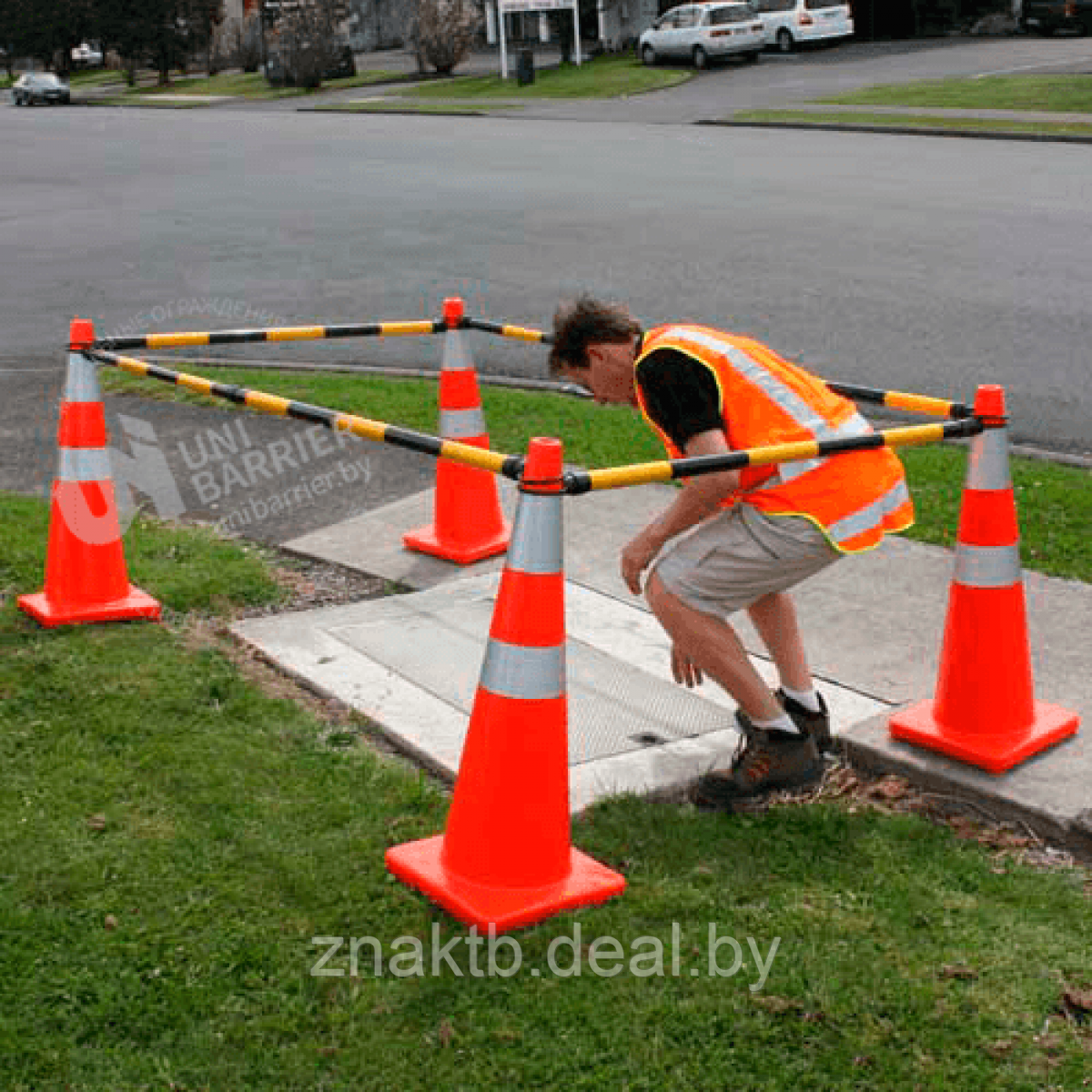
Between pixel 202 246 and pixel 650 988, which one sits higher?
pixel 202 246

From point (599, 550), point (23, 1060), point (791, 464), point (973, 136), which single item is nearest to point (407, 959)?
point (23, 1060)

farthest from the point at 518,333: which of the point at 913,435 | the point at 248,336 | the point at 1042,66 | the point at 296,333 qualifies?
the point at 1042,66

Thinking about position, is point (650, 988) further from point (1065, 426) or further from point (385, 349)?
point (385, 349)

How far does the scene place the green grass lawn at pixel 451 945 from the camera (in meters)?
3.31

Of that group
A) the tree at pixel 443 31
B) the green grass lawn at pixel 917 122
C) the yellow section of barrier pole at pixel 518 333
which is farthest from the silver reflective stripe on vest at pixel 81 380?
the tree at pixel 443 31

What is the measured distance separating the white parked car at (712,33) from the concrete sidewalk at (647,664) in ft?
117

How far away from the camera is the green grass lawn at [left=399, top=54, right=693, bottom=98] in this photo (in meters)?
37.2

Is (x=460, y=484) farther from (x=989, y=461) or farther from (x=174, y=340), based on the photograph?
(x=989, y=461)

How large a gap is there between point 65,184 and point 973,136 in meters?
13.1

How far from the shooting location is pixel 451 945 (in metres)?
3.75

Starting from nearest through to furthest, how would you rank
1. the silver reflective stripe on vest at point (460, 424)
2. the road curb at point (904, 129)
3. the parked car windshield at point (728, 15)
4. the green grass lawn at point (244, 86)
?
the silver reflective stripe on vest at point (460, 424)
the road curb at point (904, 129)
the parked car windshield at point (728, 15)
the green grass lawn at point (244, 86)

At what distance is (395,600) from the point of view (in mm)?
6258

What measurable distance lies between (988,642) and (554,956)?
1.65 meters

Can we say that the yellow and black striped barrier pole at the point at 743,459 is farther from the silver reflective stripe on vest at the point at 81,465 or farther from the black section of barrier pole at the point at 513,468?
the silver reflective stripe on vest at the point at 81,465
